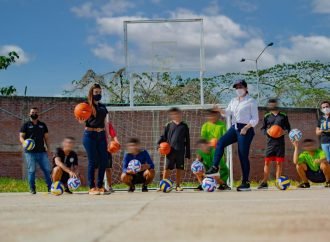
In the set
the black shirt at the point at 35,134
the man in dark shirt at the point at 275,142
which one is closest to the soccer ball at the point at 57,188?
the black shirt at the point at 35,134

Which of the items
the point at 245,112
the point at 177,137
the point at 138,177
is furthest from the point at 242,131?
the point at 138,177

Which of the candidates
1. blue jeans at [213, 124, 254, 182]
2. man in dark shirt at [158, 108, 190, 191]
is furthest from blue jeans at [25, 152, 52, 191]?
blue jeans at [213, 124, 254, 182]

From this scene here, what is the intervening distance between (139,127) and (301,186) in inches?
284

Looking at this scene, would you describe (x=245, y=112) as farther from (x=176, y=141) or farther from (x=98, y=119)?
(x=98, y=119)

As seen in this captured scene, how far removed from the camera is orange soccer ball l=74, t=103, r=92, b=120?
8.84 metres

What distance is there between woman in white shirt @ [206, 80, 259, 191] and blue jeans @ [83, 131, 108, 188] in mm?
1917

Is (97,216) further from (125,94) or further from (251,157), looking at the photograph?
(251,157)

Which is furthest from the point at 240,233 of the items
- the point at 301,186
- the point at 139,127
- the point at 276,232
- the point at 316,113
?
the point at 316,113

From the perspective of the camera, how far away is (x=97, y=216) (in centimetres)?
496

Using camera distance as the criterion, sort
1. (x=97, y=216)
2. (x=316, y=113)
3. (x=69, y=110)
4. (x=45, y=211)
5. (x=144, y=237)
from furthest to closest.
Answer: (x=316, y=113), (x=69, y=110), (x=45, y=211), (x=97, y=216), (x=144, y=237)

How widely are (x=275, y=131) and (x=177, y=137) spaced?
6.20ft

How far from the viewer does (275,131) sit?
9.98 m

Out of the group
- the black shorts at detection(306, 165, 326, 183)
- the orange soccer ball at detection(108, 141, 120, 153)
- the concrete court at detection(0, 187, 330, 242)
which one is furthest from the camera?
the black shorts at detection(306, 165, 326, 183)

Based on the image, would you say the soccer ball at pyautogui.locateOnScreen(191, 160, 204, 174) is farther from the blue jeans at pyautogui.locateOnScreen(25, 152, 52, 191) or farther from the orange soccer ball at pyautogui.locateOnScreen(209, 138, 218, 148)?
the blue jeans at pyautogui.locateOnScreen(25, 152, 52, 191)
